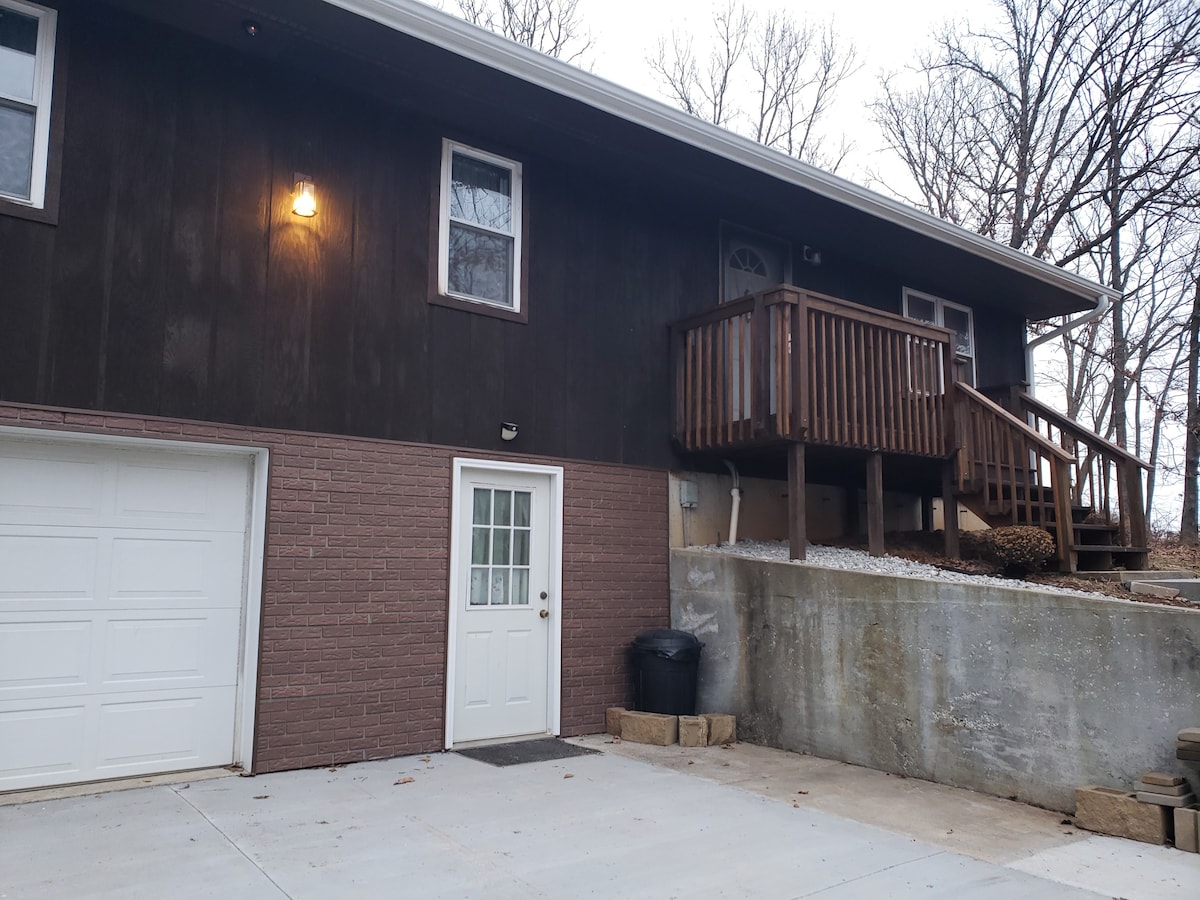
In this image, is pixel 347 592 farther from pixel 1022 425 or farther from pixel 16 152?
pixel 1022 425

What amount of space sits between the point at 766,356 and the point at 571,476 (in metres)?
1.94

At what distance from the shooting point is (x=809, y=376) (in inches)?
294

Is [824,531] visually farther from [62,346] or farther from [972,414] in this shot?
[62,346]

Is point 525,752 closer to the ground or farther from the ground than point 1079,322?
closer to the ground

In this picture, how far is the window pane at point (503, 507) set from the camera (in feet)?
23.6

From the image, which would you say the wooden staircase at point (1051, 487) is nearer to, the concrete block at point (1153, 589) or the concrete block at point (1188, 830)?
the concrete block at point (1153, 589)

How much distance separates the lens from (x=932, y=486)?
10.1 metres

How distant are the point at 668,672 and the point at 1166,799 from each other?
11.6 ft

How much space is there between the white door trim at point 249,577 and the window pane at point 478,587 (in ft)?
5.42

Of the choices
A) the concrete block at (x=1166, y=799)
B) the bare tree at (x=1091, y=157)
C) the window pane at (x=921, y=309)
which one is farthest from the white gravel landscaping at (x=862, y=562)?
the bare tree at (x=1091, y=157)

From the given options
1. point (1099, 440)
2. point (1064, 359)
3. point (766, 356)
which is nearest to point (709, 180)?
point (766, 356)

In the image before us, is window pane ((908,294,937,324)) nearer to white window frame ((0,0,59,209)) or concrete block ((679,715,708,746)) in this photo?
concrete block ((679,715,708,746))

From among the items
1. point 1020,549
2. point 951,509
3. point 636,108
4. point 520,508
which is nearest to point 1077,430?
point 951,509

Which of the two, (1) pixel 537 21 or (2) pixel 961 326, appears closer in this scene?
(2) pixel 961 326
